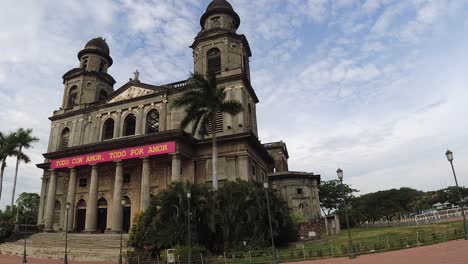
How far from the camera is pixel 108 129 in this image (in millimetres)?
38375

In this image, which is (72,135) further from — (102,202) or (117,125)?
(102,202)

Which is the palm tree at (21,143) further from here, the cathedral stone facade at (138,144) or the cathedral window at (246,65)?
the cathedral window at (246,65)

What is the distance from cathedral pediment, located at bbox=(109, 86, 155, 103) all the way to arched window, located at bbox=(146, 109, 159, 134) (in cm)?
248

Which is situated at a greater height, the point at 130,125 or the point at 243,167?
the point at 130,125

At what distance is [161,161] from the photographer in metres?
32.6

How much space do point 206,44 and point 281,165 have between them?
70.3 feet

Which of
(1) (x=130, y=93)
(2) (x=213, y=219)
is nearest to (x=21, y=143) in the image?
(1) (x=130, y=93)

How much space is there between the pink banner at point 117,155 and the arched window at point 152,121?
554 centimetres

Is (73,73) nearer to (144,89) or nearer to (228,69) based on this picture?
(144,89)

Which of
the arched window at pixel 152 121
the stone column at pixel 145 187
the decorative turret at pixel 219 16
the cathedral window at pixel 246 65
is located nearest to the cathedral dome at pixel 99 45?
the decorative turret at pixel 219 16

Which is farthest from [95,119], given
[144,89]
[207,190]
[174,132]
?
[207,190]

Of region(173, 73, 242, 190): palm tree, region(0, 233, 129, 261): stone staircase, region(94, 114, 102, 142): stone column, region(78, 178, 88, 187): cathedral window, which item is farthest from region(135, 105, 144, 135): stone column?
region(0, 233, 129, 261): stone staircase

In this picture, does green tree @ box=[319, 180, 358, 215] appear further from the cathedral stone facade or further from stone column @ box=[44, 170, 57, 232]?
stone column @ box=[44, 170, 57, 232]

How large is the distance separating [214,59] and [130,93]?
33.9 ft
